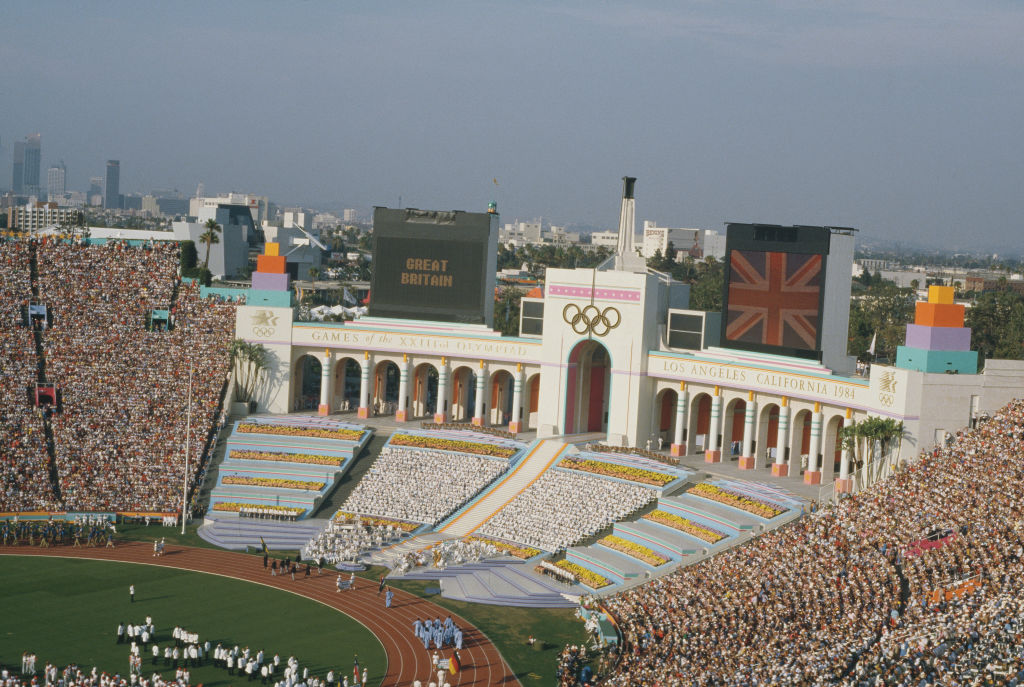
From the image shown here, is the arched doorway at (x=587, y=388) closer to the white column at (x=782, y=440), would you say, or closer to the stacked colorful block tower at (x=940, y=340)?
the white column at (x=782, y=440)

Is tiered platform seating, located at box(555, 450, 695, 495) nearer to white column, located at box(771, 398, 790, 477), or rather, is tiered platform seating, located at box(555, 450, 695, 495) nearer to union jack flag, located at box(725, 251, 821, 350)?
white column, located at box(771, 398, 790, 477)

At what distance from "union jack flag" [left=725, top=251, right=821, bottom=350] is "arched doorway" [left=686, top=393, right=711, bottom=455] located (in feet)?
17.7

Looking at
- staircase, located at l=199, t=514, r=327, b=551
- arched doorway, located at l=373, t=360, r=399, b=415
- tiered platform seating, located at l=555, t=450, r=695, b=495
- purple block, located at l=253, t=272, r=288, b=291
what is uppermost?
purple block, located at l=253, t=272, r=288, b=291

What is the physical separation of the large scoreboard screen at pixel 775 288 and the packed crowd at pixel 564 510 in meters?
10.7

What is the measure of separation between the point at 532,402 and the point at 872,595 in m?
34.8

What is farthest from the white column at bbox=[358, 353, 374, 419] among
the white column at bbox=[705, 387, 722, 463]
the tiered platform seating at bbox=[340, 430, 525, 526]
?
the white column at bbox=[705, 387, 722, 463]

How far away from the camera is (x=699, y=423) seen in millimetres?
69312

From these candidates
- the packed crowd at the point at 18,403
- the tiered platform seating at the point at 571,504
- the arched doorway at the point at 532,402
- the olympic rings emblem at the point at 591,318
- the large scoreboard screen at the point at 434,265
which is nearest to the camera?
the tiered platform seating at the point at 571,504

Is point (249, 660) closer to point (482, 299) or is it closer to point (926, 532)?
point (926, 532)

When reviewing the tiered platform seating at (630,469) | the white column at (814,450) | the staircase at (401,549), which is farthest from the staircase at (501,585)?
the white column at (814,450)

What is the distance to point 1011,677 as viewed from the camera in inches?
1236

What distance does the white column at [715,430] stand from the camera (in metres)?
64.2

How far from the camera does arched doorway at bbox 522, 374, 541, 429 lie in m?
70.9

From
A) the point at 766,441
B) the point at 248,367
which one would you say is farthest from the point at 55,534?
the point at 766,441
